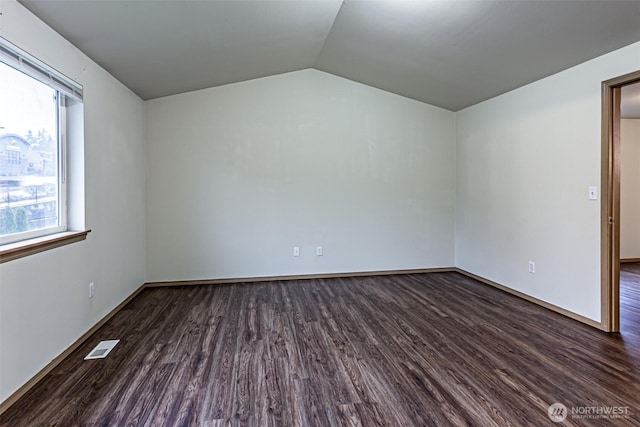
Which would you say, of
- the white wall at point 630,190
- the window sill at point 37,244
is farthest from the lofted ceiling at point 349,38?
the white wall at point 630,190

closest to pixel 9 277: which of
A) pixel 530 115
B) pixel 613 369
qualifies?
pixel 613 369

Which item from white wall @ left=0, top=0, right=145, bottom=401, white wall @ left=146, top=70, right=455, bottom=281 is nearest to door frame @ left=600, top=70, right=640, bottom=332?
white wall @ left=146, top=70, right=455, bottom=281

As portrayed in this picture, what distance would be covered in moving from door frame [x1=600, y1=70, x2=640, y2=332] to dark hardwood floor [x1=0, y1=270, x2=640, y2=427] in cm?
23

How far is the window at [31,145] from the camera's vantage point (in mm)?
1969

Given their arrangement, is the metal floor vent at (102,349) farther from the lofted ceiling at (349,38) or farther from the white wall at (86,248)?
the lofted ceiling at (349,38)

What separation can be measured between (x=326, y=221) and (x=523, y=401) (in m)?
3.04

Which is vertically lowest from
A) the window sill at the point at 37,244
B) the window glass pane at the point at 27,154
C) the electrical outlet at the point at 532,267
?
the electrical outlet at the point at 532,267

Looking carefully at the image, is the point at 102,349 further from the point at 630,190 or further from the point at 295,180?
the point at 630,190

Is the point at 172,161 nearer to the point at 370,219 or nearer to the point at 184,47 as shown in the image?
the point at 184,47

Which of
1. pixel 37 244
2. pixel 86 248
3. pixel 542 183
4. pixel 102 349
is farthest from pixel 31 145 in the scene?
pixel 542 183

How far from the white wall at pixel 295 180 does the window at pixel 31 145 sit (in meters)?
1.65

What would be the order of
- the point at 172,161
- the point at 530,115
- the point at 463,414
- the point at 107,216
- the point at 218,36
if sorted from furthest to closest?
the point at 172,161 → the point at 530,115 → the point at 107,216 → the point at 218,36 → the point at 463,414

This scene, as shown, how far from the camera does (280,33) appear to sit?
3.23m

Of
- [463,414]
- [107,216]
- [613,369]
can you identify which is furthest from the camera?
[107,216]
